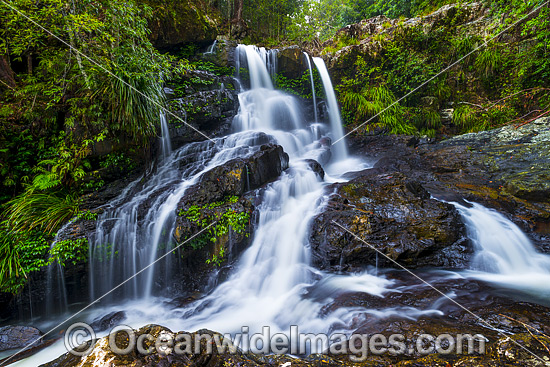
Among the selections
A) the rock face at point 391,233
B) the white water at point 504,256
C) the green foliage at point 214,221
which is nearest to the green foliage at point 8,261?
the green foliage at point 214,221

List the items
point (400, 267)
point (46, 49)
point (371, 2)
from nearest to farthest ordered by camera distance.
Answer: point (400, 267)
point (46, 49)
point (371, 2)

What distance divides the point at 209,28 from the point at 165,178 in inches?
265

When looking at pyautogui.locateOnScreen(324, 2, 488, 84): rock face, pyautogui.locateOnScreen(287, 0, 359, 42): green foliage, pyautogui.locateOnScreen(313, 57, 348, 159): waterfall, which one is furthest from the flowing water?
pyautogui.locateOnScreen(287, 0, 359, 42): green foliage

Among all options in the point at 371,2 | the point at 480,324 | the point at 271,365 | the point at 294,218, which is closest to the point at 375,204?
the point at 294,218

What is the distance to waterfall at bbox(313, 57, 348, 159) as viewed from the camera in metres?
8.80

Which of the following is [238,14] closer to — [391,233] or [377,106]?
[377,106]

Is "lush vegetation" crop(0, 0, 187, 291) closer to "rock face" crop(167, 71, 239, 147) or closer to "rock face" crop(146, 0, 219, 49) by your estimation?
"rock face" crop(167, 71, 239, 147)

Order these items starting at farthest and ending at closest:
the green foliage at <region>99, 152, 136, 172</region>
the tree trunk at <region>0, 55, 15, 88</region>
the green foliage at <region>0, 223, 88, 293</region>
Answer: the green foliage at <region>99, 152, 136, 172</region> → the tree trunk at <region>0, 55, 15, 88</region> → the green foliage at <region>0, 223, 88, 293</region>

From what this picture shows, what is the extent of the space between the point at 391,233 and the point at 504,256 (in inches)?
70.4

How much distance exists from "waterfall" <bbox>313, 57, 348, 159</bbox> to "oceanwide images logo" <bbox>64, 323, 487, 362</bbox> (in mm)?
6840

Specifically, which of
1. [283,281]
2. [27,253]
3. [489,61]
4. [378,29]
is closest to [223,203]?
[283,281]

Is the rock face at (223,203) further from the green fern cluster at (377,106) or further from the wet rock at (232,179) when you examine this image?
the green fern cluster at (377,106)

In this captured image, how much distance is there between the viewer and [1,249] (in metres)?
3.94

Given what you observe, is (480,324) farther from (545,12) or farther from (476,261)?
(545,12)
